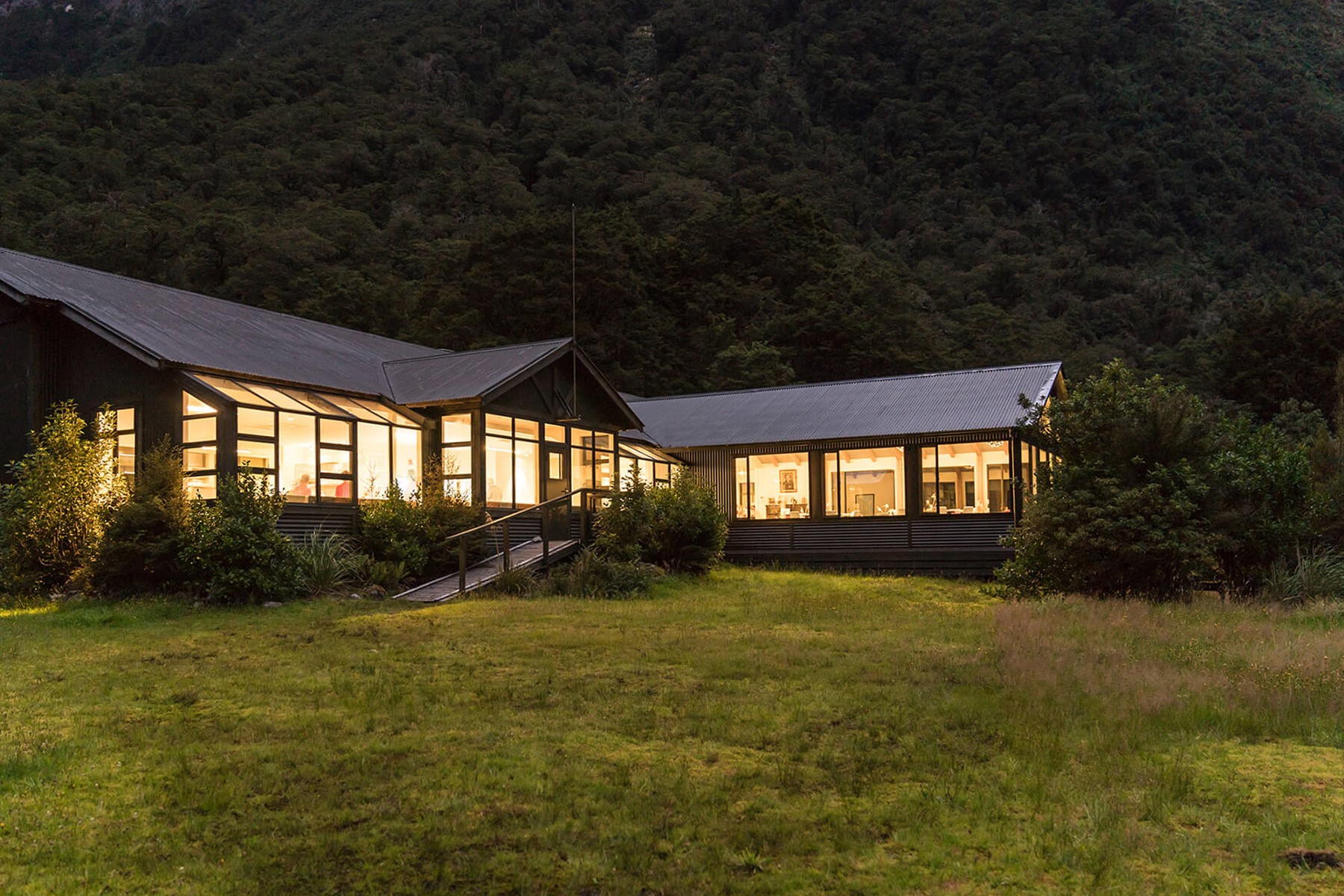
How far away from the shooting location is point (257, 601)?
18.4m

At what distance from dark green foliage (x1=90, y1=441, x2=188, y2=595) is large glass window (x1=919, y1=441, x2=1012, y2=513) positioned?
682 inches

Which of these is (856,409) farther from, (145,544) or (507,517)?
(145,544)

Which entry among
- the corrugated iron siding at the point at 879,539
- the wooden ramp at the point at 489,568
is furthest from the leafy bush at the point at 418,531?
the corrugated iron siding at the point at 879,539

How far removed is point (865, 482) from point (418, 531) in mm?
12693

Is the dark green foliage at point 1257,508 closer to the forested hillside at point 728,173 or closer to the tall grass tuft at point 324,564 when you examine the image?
the tall grass tuft at point 324,564

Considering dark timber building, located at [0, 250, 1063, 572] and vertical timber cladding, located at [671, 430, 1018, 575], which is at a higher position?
dark timber building, located at [0, 250, 1063, 572]

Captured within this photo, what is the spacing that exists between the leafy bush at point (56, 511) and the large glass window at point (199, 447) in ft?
3.84

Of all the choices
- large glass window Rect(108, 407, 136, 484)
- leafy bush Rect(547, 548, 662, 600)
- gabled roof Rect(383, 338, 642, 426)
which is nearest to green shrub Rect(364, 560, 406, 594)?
leafy bush Rect(547, 548, 662, 600)

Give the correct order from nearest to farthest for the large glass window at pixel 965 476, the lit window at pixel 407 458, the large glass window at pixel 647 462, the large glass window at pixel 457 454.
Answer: the lit window at pixel 407 458 → the large glass window at pixel 457 454 → the large glass window at pixel 965 476 → the large glass window at pixel 647 462

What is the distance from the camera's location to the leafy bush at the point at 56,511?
19547mm

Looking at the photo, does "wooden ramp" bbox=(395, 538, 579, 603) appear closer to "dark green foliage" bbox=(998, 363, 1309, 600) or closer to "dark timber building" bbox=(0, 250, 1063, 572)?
"dark timber building" bbox=(0, 250, 1063, 572)

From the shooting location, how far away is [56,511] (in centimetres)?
1964

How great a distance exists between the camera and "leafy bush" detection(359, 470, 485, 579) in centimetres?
2164

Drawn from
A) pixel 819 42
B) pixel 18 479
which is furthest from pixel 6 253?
pixel 819 42
